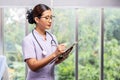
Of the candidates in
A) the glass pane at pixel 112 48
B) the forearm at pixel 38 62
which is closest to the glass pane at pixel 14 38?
the glass pane at pixel 112 48

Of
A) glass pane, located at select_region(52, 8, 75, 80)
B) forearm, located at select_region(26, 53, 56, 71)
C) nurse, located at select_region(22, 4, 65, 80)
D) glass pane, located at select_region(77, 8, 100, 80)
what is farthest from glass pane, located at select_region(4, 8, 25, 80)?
forearm, located at select_region(26, 53, 56, 71)

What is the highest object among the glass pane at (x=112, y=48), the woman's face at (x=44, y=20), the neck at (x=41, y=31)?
the woman's face at (x=44, y=20)

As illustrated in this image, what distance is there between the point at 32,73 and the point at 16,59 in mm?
1655

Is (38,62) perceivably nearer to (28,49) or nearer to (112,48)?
(28,49)

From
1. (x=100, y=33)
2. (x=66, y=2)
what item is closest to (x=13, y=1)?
(x=66, y=2)

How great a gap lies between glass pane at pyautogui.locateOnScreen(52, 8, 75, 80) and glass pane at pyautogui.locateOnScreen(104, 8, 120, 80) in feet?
1.50

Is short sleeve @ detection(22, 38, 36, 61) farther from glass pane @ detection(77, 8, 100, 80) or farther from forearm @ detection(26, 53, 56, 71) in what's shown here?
glass pane @ detection(77, 8, 100, 80)

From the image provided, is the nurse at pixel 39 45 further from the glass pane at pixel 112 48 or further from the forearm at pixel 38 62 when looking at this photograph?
the glass pane at pixel 112 48

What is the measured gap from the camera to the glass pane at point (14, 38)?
3.19 m

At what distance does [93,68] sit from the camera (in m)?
3.28

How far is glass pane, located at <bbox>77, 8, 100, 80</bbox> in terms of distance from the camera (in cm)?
319

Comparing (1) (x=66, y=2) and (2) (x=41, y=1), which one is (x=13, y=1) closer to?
(2) (x=41, y=1)

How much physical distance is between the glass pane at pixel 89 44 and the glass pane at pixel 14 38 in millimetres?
779

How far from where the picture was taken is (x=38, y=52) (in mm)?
1651
